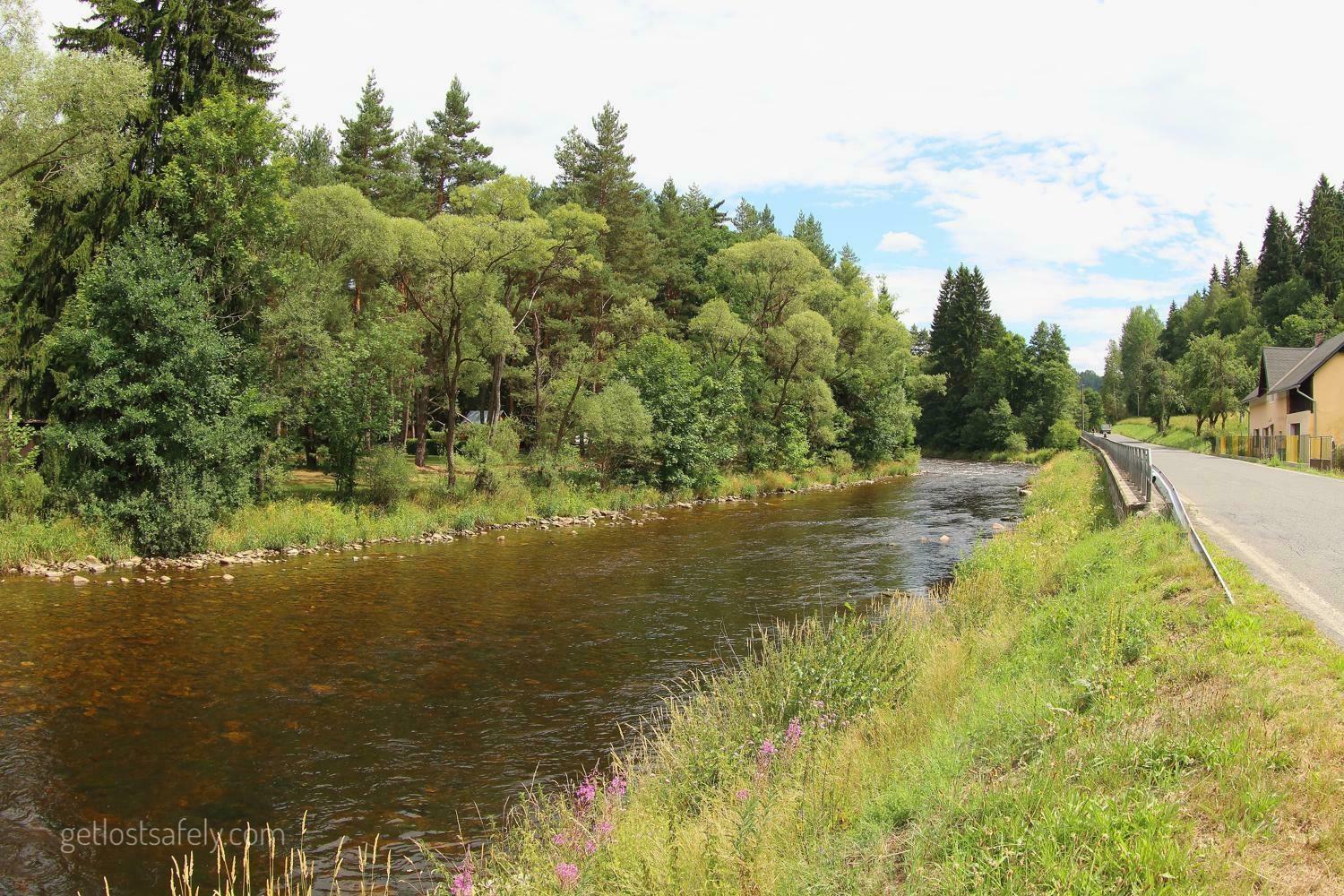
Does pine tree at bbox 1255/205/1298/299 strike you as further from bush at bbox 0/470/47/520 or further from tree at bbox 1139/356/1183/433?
bush at bbox 0/470/47/520

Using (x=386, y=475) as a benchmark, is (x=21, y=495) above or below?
below

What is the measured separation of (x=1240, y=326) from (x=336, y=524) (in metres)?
127

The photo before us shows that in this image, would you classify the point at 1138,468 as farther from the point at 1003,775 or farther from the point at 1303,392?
the point at 1303,392

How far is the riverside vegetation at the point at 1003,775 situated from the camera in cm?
481

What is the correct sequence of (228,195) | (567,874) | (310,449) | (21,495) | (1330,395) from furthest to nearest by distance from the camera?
(1330,395), (310,449), (228,195), (21,495), (567,874)

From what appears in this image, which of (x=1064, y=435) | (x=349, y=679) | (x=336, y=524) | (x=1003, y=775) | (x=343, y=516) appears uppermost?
(x=1064, y=435)

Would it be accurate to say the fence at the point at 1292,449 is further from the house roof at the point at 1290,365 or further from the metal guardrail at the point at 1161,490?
the metal guardrail at the point at 1161,490

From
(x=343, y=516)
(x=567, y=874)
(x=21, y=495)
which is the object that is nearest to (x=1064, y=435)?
(x=343, y=516)

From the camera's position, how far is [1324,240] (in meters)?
104

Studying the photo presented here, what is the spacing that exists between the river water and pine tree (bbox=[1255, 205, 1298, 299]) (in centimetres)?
11564

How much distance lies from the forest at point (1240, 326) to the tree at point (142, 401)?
76.4 meters

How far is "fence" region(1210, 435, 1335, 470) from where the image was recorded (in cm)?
3470

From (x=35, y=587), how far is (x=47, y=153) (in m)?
13.0

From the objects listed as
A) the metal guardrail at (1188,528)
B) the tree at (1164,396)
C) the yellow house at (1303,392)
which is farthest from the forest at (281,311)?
the tree at (1164,396)
